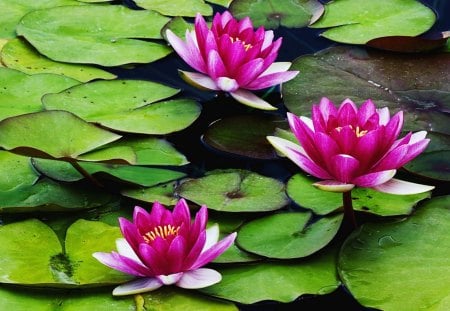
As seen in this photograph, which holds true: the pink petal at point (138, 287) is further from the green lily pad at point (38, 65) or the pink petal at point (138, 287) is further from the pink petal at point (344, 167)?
the green lily pad at point (38, 65)

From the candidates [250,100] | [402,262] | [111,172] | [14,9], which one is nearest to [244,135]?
[250,100]

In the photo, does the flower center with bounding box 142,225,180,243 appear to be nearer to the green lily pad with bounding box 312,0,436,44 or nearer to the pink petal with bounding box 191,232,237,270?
the pink petal with bounding box 191,232,237,270

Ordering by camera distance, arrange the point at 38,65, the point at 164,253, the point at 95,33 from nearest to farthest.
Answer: the point at 164,253, the point at 38,65, the point at 95,33

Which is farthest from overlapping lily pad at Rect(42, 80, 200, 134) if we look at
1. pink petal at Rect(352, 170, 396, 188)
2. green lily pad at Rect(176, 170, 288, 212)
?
pink petal at Rect(352, 170, 396, 188)

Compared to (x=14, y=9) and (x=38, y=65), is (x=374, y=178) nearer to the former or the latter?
(x=38, y=65)

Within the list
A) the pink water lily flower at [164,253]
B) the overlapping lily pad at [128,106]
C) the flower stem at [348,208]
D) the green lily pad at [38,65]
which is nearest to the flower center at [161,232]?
the pink water lily flower at [164,253]
